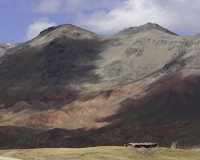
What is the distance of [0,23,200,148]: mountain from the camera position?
11238 centimetres

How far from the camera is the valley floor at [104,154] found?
141 feet

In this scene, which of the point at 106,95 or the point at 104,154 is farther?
the point at 106,95

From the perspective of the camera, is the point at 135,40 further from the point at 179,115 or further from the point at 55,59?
the point at 179,115

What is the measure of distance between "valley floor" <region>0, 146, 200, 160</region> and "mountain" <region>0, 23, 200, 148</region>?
133 ft

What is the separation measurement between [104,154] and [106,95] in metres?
104

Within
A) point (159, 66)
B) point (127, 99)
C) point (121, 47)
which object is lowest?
point (127, 99)

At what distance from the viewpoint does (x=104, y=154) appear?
4409 cm

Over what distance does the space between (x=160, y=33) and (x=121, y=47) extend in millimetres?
16068

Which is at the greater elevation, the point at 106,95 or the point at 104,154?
the point at 106,95

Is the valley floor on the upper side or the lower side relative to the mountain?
lower

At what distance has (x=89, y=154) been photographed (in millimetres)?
43875

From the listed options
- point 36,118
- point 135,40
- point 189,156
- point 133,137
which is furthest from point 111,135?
point 135,40

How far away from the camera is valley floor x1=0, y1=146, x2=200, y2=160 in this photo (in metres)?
42.9

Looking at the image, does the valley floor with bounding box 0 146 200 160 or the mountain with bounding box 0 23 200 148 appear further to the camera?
the mountain with bounding box 0 23 200 148
